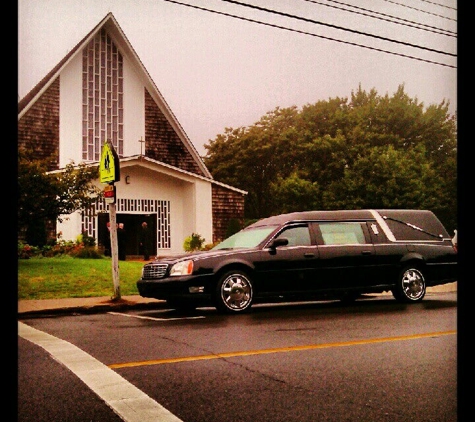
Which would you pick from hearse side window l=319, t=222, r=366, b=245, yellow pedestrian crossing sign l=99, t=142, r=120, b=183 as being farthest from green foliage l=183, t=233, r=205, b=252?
hearse side window l=319, t=222, r=366, b=245

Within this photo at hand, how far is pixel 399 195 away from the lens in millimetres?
7215

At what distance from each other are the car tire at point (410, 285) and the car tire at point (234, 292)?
2.67m

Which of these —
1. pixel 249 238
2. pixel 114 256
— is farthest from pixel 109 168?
pixel 249 238

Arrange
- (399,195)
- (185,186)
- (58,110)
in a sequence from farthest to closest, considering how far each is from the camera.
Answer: (185,186)
(58,110)
(399,195)

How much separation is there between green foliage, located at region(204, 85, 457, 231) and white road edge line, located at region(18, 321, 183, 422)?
9.29 feet

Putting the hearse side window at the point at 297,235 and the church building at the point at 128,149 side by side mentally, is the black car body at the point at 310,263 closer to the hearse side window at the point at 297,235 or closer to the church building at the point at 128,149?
the hearse side window at the point at 297,235

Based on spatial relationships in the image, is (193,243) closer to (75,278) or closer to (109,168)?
(75,278)

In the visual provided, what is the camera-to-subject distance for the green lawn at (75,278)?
11539 millimetres

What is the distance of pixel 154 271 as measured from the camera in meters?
9.16

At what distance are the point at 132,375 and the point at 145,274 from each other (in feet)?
16.1

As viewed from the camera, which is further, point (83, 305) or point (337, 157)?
point (83, 305)

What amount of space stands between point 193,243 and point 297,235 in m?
3.62
